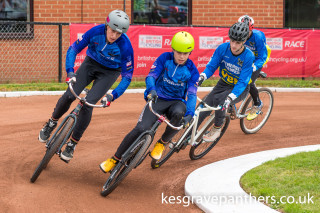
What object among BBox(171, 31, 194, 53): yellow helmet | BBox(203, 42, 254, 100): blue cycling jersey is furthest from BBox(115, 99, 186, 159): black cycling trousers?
BBox(203, 42, 254, 100): blue cycling jersey

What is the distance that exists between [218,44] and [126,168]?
461 inches

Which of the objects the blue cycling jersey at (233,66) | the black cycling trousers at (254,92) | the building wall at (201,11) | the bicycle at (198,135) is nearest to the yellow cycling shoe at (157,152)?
the bicycle at (198,135)

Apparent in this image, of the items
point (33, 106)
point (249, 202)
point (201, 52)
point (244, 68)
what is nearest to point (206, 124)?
point (244, 68)

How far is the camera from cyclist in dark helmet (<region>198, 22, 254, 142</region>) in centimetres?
840

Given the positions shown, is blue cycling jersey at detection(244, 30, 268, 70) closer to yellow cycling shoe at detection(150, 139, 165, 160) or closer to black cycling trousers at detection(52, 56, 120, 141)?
black cycling trousers at detection(52, 56, 120, 141)

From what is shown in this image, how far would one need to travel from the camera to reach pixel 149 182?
7.64m

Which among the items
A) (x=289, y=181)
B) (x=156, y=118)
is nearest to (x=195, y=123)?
(x=156, y=118)

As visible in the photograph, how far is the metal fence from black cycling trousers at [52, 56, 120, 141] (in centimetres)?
1038

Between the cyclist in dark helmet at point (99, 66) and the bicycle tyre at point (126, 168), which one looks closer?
the bicycle tyre at point (126, 168)

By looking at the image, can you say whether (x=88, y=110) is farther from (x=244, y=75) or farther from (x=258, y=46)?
(x=258, y=46)

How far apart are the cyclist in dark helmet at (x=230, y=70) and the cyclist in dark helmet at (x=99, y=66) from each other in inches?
49.9

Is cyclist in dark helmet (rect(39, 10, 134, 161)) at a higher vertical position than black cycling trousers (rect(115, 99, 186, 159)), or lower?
higher

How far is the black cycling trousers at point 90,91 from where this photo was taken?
24.8 ft

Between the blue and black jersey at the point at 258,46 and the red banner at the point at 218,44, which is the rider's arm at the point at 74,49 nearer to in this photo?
Result: the blue and black jersey at the point at 258,46
